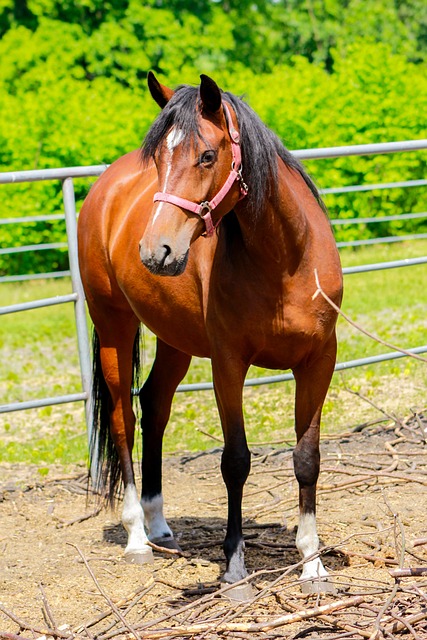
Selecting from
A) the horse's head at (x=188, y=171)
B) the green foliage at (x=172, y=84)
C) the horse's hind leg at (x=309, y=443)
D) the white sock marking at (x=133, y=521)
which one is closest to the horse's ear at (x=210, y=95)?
the horse's head at (x=188, y=171)

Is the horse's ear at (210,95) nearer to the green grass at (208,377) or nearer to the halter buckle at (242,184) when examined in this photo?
the halter buckle at (242,184)

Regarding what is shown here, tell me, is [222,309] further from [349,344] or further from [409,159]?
[409,159]

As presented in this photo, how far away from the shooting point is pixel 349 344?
872cm

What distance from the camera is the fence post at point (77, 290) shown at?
5598 mm

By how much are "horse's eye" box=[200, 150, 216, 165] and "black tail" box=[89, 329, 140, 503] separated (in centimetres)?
185

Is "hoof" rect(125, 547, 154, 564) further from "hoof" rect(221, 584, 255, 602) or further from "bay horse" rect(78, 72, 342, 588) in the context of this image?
"hoof" rect(221, 584, 255, 602)

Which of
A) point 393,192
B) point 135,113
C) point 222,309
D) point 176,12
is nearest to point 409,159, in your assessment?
point 393,192

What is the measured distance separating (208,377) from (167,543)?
131 inches

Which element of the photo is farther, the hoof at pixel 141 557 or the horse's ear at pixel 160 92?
the hoof at pixel 141 557

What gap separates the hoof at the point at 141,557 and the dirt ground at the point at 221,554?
0.12 ft

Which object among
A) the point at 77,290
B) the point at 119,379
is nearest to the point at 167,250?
the point at 119,379

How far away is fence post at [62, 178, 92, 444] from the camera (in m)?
5.60

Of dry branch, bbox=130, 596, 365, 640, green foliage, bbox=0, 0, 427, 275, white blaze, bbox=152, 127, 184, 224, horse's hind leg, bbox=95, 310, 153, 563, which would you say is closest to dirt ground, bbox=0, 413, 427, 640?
dry branch, bbox=130, 596, 365, 640

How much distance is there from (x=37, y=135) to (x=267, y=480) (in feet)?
31.9
